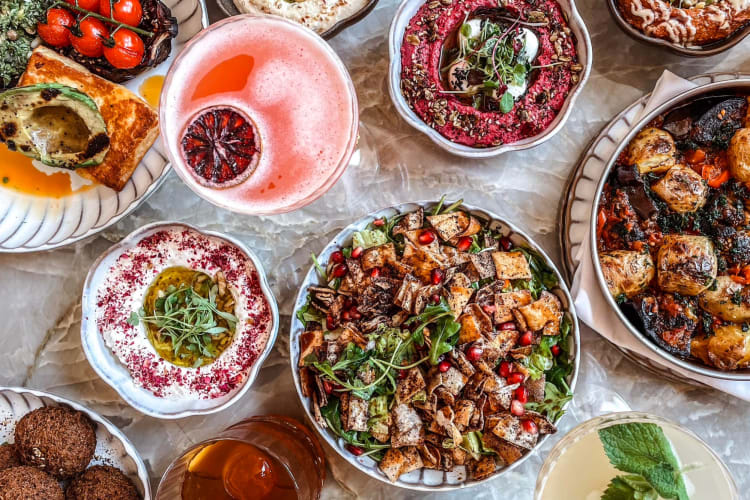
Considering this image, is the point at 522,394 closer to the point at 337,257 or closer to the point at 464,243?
the point at 464,243

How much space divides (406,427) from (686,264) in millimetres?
1303

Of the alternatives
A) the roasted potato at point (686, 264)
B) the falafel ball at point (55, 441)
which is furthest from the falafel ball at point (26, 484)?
the roasted potato at point (686, 264)

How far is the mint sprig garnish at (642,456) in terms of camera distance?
2.09 m

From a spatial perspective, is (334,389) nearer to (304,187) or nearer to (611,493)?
(304,187)

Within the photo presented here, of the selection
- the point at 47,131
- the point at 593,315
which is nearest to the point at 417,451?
the point at 593,315

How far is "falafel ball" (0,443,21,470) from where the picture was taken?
280 centimetres

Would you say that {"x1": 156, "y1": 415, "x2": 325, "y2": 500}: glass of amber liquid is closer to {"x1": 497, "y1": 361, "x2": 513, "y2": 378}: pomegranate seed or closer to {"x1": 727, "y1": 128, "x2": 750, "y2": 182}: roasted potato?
{"x1": 497, "y1": 361, "x2": 513, "y2": 378}: pomegranate seed

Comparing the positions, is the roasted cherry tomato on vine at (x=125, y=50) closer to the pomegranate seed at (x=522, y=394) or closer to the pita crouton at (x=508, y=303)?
the pita crouton at (x=508, y=303)

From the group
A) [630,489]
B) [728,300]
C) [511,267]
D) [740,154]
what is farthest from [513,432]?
[740,154]

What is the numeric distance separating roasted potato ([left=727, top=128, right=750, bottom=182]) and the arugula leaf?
134 cm

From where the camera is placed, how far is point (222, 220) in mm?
3010

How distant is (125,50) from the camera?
9.02 ft

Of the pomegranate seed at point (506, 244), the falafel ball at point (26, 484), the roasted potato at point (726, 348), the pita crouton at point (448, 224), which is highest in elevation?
the pita crouton at point (448, 224)

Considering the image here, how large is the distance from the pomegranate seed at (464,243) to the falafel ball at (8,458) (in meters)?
2.21
